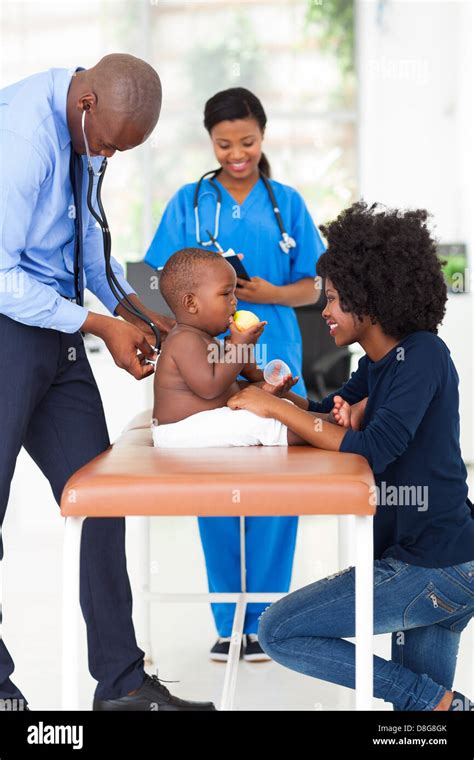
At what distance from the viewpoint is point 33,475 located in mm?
3641

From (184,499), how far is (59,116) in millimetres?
760

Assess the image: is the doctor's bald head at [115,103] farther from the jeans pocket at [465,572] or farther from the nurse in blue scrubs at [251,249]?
the jeans pocket at [465,572]

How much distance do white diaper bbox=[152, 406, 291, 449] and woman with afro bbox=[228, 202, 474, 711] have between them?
0.9 inches

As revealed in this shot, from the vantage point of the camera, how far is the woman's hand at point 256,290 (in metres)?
2.16

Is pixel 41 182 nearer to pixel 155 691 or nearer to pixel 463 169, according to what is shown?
pixel 155 691

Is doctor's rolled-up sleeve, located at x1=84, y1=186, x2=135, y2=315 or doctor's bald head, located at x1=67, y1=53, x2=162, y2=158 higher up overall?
doctor's bald head, located at x1=67, y1=53, x2=162, y2=158

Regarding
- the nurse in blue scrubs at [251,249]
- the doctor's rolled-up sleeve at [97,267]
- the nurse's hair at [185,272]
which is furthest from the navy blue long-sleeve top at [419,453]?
the nurse in blue scrubs at [251,249]

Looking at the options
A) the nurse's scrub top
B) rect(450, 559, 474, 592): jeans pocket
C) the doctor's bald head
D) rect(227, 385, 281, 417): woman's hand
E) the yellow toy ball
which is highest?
the doctor's bald head

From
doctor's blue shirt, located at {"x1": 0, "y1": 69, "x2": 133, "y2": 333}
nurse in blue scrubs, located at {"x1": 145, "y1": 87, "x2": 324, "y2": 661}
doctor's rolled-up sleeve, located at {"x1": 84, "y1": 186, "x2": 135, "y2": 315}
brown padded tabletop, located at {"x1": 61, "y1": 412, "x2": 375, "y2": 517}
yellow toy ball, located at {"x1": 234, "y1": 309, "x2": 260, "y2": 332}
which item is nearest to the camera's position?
brown padded tabletop, located at {"x1": 61, "y1": 412, "x2": 375, "y2": 517}

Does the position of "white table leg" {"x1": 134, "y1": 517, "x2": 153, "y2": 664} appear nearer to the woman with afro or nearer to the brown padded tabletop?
the woman with afro

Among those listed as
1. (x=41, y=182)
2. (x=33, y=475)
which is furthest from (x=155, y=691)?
(x=33, y=475)

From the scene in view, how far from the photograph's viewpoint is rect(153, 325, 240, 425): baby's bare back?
1.60 m

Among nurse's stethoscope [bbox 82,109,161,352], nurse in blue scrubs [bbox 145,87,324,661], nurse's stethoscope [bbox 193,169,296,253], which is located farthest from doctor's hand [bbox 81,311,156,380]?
nurse's stethoscope [bbox 193,169,296,253]

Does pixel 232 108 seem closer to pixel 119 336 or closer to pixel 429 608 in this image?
pixel 119 336
